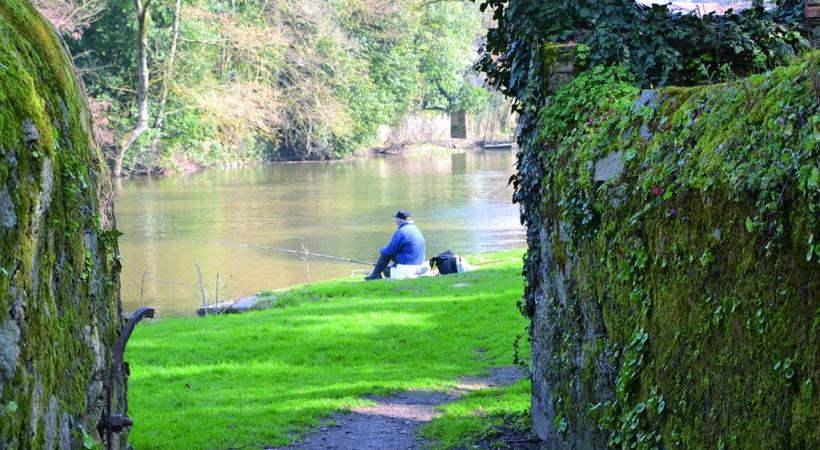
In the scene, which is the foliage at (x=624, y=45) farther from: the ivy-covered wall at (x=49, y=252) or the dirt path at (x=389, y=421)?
the ivy-covered wall at (x=49, y=252)

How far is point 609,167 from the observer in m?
5.53

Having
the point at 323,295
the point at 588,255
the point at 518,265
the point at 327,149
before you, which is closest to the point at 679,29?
the point at 588,255

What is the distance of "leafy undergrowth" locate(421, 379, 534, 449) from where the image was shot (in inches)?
310

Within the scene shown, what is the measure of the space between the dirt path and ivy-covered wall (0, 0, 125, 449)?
291cm

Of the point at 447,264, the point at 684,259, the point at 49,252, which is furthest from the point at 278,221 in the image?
the point at 49,252

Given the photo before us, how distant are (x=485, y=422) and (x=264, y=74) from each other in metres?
31.7

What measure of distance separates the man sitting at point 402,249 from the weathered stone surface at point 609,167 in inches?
495

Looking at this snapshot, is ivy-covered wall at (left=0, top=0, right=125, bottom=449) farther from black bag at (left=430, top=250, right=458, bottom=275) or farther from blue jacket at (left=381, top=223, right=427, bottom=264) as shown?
black bag at (left=430, top=250, right=458, bottom=275)

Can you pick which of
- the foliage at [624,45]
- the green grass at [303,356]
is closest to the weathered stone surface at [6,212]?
the foliage at [624,45]

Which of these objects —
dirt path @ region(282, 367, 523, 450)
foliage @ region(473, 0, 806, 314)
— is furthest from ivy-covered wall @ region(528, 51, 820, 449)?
dirt path @ region(282, 367, 523, 450)

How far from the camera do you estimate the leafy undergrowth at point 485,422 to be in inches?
310

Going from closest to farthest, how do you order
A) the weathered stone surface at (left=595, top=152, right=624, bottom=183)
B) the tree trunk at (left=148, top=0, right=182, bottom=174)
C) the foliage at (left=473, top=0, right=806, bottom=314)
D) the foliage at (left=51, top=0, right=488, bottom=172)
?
the weathered stone surface at (left=595, top=152, right=624, bottom=183) < the foliage at (left=473, top=0, right=806, bottom=314) < the tree trunk at (left=148, top=0, right=182, bottom=174) < the foliage at (left=51, top=0, right=488, bottom=172)

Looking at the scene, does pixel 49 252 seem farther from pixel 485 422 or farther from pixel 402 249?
pixel 402 249

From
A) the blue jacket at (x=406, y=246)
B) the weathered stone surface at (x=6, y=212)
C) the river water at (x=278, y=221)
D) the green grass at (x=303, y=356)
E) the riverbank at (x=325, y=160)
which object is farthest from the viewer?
the riverbank at (x=325, y=160)
